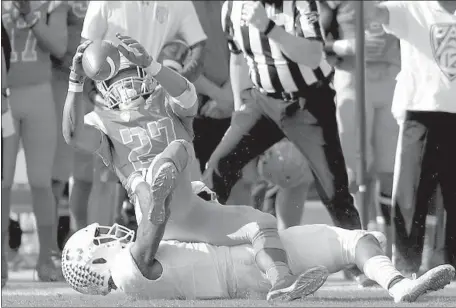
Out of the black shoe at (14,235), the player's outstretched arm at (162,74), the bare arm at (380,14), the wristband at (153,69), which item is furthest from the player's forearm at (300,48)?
the black shoe at (14,235)

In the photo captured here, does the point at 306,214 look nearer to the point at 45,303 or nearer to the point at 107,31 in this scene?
the point at 107,31

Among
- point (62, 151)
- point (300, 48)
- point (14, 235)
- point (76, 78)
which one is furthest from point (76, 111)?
point (14, 235)

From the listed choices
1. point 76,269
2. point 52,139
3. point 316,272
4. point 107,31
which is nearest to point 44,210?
point 52,139

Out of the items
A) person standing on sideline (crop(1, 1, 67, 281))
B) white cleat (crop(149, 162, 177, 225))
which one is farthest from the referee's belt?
white cleat (crop(149, 162, 177, 225))

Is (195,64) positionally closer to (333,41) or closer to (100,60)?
(333,41)

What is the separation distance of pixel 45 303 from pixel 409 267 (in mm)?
2141

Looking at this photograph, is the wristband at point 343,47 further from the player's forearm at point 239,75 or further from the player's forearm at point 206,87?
the player's forearm at point 206,87

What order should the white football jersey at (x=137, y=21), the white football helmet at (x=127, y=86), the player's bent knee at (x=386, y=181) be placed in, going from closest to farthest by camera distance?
the white football helmet at (x=127, y=86) < the white football jersey at (x=137, y=21) < the player's bent knee at (x=386, y=181)

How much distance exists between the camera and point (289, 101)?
20.3 feet

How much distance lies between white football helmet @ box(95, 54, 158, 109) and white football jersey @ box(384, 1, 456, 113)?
1485 millimetres

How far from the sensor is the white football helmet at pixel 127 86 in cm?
505

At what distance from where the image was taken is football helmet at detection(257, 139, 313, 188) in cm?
680

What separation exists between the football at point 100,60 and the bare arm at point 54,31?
2.04 meters

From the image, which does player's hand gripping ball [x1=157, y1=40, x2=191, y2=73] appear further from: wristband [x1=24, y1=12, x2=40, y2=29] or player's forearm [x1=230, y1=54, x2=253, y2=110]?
wristband [x1=24, y1=12, x2=40, y2=29]
